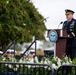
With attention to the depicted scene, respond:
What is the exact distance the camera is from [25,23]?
94.0ft

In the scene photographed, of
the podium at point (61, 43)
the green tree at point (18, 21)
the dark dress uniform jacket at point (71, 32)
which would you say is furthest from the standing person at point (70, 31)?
the green tree at point (18, 21)

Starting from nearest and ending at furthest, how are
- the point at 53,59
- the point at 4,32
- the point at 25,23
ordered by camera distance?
the point at 53,59, the point at 4,32, the point at 25,23

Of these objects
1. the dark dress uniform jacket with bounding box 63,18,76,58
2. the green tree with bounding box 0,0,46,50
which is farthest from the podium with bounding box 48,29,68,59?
the green tree with bounding box 0,0,46,50

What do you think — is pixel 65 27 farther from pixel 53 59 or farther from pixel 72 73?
pixel 72 73

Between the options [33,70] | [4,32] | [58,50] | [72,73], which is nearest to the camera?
[72,73]

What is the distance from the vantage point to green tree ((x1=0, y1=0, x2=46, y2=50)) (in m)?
26.4

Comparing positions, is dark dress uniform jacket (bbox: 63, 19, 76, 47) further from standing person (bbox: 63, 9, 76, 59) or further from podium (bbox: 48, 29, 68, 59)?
podium (bbox: 48, 29, 68, 59)

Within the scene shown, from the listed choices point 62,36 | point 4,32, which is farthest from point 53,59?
point 4,32

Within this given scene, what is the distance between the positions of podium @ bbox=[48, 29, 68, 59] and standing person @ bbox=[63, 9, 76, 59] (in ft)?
0.54

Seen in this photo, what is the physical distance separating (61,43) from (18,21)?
63.2 feet

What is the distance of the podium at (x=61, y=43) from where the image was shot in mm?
8570

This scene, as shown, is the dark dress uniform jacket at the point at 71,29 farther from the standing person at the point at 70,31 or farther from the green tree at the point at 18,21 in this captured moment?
the green tree at the point at 18,21

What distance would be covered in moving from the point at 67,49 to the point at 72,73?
2371mm

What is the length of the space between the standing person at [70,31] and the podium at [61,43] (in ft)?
0.54
